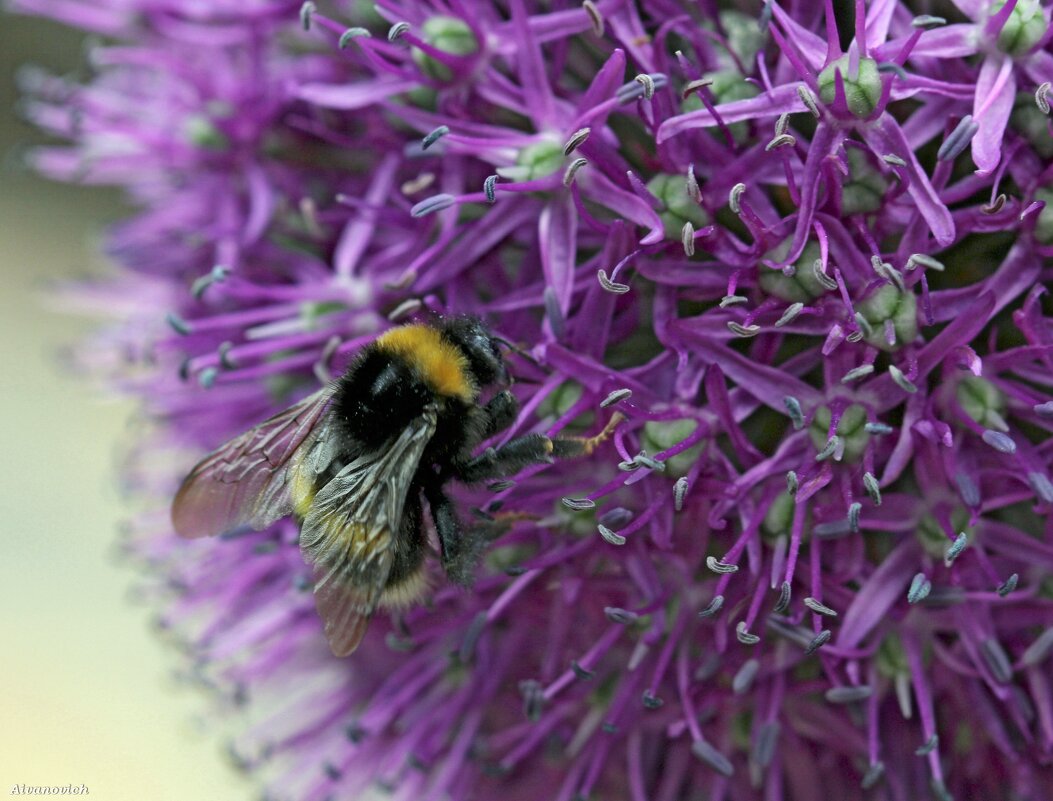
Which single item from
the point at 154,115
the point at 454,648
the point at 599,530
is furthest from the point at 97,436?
the point at 599,530

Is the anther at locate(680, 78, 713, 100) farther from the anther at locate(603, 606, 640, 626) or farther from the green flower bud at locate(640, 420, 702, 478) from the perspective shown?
the anther at locate(603, 606, 640, 626)

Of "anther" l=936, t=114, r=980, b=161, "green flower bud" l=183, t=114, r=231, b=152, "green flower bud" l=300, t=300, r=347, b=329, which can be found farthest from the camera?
"green flower bud" l=183, t=114, r=231, b=152

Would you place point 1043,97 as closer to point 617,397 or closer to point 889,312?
point 889,312

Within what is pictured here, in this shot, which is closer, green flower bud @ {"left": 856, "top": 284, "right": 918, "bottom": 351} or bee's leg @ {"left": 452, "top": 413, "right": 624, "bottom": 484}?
green flower bud @ {"left": 856, "top": 284, "right": 918, "bottom": 351}

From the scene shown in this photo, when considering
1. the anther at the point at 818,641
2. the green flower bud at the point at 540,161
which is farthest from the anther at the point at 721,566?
the green flower bud at the point at 540,161

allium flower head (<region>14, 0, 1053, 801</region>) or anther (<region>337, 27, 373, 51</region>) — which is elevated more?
anther (<region>337, 27, 373, 51</region>)

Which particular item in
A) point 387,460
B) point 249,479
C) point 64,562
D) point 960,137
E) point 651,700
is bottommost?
point 64,562

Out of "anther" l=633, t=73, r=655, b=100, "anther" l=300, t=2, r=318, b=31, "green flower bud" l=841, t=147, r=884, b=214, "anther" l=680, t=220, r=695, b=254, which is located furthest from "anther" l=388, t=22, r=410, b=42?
"green flower bud" l=841, t=147, r=884, b=214

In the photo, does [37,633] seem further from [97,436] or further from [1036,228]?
[1036,228]

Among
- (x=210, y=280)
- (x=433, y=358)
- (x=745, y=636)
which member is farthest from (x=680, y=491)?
(x=210, y=280)
